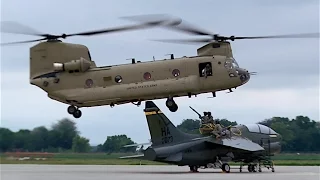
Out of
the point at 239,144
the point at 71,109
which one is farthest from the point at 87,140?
the point at 71,109

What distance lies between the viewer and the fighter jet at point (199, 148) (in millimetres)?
51562

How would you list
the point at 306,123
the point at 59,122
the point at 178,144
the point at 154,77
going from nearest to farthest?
the point at 154,77 < the point at 59,122 < the point at 178,144 < the point at 306,123

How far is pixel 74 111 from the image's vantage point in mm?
33531

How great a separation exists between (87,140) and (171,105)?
2591 cm

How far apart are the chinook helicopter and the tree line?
9786 millimetres

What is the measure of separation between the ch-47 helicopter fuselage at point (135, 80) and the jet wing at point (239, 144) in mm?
18766

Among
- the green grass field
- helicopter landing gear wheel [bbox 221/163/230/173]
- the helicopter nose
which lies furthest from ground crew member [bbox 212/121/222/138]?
the helicopter nose

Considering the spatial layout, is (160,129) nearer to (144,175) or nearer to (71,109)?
(144,175)

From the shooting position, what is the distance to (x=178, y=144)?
5206 centimetres

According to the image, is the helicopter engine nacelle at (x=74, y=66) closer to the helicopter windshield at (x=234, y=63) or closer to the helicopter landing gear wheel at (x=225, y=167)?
the helicopter windshield at (x=234, y=63)

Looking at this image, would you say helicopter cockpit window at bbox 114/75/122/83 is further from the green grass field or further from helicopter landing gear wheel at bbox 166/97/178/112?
the green grass field

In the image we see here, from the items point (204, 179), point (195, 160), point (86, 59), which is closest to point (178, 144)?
point (195, 160)

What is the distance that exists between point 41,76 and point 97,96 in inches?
116

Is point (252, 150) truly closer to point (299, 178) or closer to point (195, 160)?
point (195, 160)
